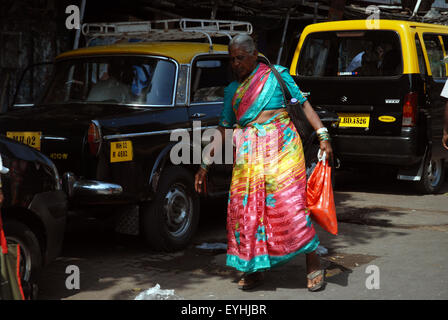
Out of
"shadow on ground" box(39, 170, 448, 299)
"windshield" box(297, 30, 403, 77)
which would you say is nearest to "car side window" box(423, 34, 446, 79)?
"windshield" box(297, 30, 403, 77)

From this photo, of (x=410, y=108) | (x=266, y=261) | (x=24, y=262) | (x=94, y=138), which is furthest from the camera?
(x=410, y=108)

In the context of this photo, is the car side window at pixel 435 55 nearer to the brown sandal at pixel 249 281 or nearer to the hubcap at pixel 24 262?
the brown sandal at pixel 249 281

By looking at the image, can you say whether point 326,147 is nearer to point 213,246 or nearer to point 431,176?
point 213,246

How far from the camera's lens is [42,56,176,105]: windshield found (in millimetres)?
6785

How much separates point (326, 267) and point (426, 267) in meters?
0.79

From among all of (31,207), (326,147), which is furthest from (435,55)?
(31,207)

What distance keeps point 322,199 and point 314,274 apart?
0.53 meters

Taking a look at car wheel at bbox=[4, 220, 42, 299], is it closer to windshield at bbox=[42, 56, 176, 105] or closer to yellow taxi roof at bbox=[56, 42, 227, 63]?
windshield at bbox=[42, 56, 176, 105]

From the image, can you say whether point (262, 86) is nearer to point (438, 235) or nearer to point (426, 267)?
point (426, 267)

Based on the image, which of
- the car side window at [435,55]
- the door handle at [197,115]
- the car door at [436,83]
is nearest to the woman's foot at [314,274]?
the door handle at [197,115]

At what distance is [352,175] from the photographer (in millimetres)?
11805

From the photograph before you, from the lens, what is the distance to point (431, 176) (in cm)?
998

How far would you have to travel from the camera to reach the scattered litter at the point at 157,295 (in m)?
4.93

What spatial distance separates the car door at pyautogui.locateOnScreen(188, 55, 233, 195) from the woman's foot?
198cm
